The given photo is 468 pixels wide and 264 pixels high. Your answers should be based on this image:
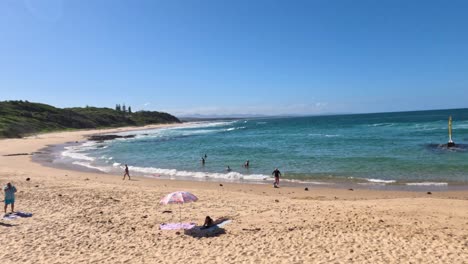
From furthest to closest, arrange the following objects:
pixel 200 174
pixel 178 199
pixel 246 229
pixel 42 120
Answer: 1. pixel 42 120
2. pixel 200 174
3. pixel 178 199
4. pixel 246 229

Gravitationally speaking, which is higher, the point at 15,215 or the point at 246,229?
the point at 15,215

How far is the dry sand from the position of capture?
937cm

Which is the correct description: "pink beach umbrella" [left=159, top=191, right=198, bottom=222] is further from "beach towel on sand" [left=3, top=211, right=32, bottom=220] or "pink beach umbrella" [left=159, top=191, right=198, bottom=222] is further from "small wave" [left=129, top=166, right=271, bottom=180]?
"small wave" [left=129, top=166, right=271, bottom=180]

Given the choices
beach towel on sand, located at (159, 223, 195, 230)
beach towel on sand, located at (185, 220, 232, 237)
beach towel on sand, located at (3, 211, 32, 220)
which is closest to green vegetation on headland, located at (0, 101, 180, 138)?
beach towel on sand, located at (3, 211, 32, 220)

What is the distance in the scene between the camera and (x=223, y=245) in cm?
1029

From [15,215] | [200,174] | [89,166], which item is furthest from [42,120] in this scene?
[15,215]

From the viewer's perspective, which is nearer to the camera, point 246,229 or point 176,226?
point 246,229

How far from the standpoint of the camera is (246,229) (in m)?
11.7

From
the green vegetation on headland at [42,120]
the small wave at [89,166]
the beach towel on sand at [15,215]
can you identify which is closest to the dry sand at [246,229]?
the beach towel on sand at [15,215]

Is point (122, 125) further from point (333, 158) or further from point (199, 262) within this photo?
point (199, 262)

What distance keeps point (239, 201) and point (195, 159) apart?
1984cm

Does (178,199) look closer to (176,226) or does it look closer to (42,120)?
(176,226)

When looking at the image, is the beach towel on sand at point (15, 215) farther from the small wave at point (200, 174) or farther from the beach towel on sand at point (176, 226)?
the small wave at point (200, 174)

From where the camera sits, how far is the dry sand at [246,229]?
9367 millimetres
